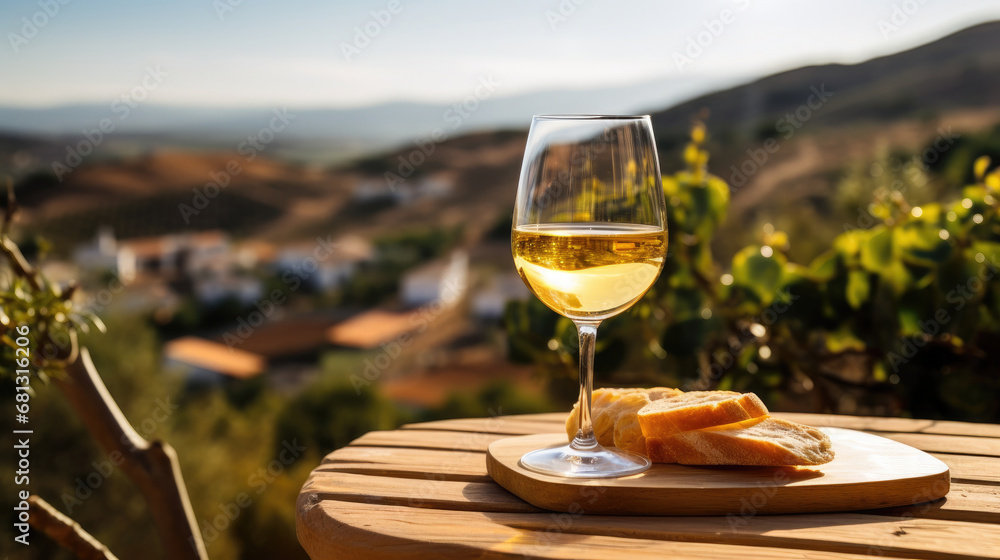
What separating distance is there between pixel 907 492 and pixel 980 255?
113 cm

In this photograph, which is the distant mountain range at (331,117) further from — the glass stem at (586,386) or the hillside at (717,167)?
the glass stem at (586,386)

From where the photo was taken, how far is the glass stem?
97 cm

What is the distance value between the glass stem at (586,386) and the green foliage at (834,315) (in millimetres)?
1002

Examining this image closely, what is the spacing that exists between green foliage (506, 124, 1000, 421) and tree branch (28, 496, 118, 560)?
41.8 inches

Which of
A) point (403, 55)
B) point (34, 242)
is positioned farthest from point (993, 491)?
point (403, 55)

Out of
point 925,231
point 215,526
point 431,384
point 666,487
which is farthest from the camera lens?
point 431,384

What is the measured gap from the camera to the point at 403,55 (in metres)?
11.2

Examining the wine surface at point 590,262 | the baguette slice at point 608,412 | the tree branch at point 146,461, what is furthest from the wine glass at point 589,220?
the tree branch at point 146,461

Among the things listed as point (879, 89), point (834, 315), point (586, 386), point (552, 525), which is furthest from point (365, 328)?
point (552, 525)

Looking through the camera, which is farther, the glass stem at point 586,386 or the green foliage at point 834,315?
the green foliage at point 834,315

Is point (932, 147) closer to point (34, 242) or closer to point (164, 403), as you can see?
point (164, 403)

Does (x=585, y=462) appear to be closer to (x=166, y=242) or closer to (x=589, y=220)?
(x=589, y=220)

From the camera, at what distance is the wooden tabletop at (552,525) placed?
760 mm

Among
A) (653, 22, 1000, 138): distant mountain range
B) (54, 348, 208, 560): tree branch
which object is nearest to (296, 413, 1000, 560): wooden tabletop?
(54, 348, 208, 560): tree branch
